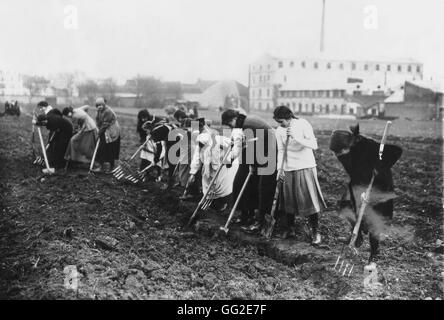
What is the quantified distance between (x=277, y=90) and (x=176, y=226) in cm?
2978

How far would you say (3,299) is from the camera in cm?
385

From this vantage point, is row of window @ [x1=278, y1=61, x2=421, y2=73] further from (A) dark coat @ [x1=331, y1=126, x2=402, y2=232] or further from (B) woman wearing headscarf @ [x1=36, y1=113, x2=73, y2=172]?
(A) dark coat @ [x1=331, y1=126, x2=402, y2=232]

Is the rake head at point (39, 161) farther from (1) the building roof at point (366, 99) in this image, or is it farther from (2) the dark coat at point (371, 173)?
(1) the building roof at point (366, 99)

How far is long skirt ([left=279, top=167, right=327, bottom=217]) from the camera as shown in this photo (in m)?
5.32

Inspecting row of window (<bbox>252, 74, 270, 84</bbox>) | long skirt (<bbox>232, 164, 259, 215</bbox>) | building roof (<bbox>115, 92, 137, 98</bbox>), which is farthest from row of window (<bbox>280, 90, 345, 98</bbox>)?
long skirt (<bbox>232, 164, 259, 215</bbox>)

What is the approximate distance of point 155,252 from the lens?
17.2 feet

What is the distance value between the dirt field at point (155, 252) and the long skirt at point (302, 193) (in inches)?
20.7

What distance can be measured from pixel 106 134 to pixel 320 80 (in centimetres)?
3334

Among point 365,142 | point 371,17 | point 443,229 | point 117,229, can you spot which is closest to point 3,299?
point 117,229

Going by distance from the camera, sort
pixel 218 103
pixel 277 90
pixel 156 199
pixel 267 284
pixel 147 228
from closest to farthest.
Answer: pixel 267 284, pixel 147 228, pixel 156 199, pixel 277 90, pixel 218 103

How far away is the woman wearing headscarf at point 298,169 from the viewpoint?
5.26 m

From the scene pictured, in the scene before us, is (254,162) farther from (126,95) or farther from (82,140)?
(126,95)

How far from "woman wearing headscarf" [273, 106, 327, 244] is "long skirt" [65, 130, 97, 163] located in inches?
196
